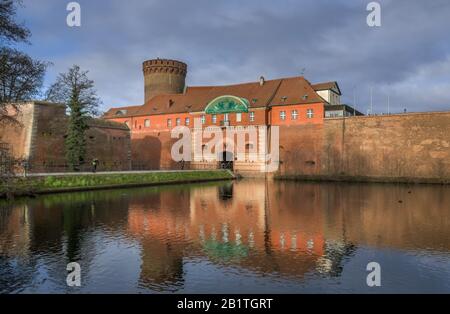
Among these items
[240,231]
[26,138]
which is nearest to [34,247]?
[240,231]

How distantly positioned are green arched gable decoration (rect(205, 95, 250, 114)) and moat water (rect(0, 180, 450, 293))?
2788cm

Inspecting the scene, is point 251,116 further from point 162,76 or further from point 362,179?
point 162,76

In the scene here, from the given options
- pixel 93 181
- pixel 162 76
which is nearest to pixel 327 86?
pixel 162 76

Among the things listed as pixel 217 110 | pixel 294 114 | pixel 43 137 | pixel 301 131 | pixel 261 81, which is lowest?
pixel 43 137

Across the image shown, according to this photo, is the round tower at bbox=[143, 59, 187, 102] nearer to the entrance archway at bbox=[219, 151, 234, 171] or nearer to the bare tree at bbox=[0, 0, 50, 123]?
the entrance archway at bbox=[219, 151, 234, 171]

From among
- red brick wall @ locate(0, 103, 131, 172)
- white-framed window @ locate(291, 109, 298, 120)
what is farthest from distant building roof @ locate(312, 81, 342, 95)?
red brick wall @ locate(0, 103, 131, 172)

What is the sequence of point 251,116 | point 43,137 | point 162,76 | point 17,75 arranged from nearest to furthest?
point 17,75
point 43,137
point 251,116
point 162,76

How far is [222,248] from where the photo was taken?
1112 centimetres

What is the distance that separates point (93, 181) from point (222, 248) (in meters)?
20.1

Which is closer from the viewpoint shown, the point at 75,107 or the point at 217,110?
the point at 75,107

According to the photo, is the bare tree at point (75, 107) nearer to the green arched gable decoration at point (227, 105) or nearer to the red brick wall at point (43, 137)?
the red brick wall at point (43, 137)

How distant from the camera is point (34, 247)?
11039mm

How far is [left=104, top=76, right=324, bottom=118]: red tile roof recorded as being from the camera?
45.2 m
